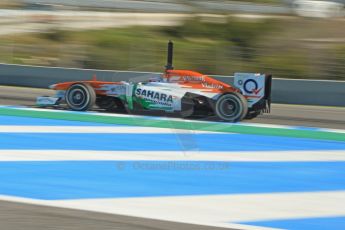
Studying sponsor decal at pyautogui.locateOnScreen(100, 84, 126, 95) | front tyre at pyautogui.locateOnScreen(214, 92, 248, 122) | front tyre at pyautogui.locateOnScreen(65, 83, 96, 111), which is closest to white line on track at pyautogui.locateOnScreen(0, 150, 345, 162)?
front tyre at pyautogui.locateOnScreen(214, 92, 248, 122)

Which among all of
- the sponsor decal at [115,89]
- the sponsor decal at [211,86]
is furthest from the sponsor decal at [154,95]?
the sponsor decal at [211,86]

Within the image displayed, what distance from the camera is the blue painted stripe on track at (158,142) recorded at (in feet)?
27.4

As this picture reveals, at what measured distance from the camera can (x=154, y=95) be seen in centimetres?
1058

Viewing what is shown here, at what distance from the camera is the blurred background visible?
61.4ft

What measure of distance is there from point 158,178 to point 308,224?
204 centimetres

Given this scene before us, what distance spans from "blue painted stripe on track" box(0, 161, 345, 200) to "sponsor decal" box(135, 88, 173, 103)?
3.13 meters

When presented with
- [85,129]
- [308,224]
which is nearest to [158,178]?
[308,224]

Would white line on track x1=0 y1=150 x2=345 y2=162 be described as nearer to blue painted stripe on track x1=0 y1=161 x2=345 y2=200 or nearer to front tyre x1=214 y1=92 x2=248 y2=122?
blue painted stripe on track x1=0 y1=161 x2=345 y2=200

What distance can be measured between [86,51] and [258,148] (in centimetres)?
1289

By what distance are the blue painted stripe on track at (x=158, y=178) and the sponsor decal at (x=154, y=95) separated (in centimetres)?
313

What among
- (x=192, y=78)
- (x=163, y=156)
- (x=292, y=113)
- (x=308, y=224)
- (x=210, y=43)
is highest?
(x=210, y=43)

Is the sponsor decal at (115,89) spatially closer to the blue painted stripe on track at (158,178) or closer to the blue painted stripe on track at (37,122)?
the blue painted stripe on track at (37,122)

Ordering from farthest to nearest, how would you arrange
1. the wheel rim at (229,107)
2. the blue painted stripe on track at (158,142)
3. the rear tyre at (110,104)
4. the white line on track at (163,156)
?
the rear tyre at (110,104) → the wheel rim at (229,107) → the blue painted stripe on track at (158,142) → the white line on track at (163,156)

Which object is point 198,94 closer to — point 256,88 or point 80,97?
point 256,88
